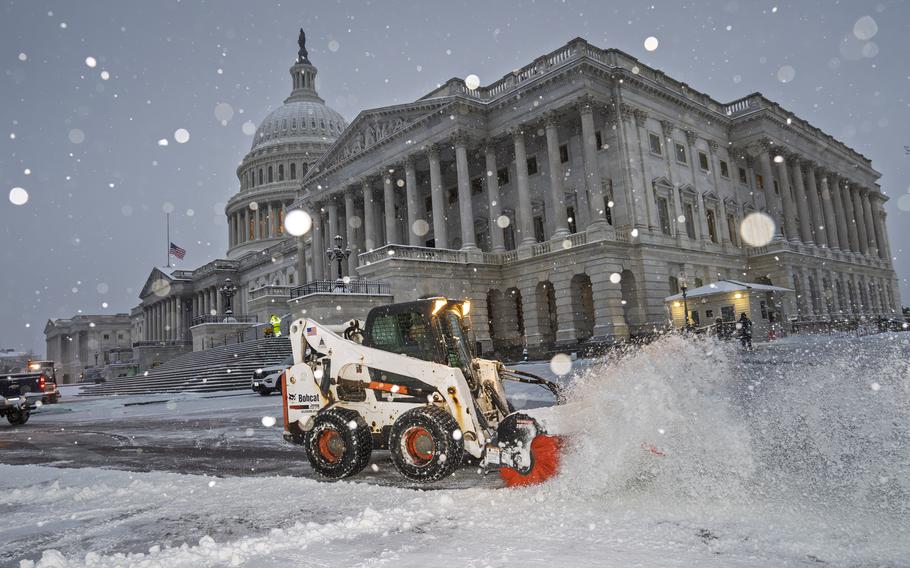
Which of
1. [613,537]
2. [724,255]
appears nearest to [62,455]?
[613,537]

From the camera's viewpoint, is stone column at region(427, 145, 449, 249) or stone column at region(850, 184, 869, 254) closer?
stone column at region(427, 145, 449, 249)

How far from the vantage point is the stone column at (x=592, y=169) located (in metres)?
33.1

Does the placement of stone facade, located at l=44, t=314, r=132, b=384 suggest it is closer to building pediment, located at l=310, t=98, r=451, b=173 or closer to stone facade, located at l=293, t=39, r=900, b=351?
building pediment, located at l=310, t=98, r=451, b=173

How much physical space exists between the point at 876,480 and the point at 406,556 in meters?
4.55

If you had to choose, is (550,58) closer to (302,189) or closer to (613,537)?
(302,189)

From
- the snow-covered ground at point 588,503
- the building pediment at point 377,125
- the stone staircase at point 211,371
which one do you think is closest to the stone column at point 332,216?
the building pediment at point 377,125

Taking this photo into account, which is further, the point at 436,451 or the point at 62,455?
the point at 62,455

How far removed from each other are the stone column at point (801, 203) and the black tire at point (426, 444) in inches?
1876

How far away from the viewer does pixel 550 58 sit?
36031 millimetres

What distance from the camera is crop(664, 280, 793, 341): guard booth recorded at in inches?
1196

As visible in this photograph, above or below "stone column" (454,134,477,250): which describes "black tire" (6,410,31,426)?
below

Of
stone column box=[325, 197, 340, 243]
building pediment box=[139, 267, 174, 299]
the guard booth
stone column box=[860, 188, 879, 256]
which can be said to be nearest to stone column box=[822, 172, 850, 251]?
stone column box=[860, 188, 879, 256]

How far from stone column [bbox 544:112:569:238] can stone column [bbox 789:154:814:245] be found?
23.3 metres

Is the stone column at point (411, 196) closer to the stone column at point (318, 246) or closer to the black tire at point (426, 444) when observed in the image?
the stone column at point (318, 246)
